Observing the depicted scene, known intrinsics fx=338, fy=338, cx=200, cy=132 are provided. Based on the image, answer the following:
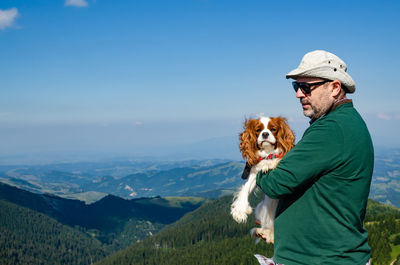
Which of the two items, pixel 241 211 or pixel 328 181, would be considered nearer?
pixel 328 181

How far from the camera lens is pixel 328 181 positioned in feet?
13.0

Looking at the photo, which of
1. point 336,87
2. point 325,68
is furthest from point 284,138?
point 325,68

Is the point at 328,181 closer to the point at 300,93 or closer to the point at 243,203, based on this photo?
the point at 300,93

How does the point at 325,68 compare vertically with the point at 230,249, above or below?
above

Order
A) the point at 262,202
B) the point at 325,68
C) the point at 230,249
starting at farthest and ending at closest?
the point at 230,249 < the point at 262,202 < the point at 325,68

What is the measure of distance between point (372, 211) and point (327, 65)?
208 m

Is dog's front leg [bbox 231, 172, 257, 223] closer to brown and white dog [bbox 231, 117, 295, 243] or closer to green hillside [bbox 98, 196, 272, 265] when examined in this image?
brown and white dog [bbox 231, 117, 295, 243]

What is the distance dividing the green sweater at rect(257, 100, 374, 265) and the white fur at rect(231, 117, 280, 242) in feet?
3.59

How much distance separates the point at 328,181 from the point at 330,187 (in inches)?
2.9

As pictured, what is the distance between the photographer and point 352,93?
4508 mm

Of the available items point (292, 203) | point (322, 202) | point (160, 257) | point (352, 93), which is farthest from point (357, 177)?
point (160, 257)

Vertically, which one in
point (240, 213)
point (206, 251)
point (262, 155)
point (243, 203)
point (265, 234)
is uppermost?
point (262, 155)

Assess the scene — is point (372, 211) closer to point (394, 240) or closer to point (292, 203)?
point (394, 240)

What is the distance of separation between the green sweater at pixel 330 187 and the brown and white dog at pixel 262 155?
3.68 ft
